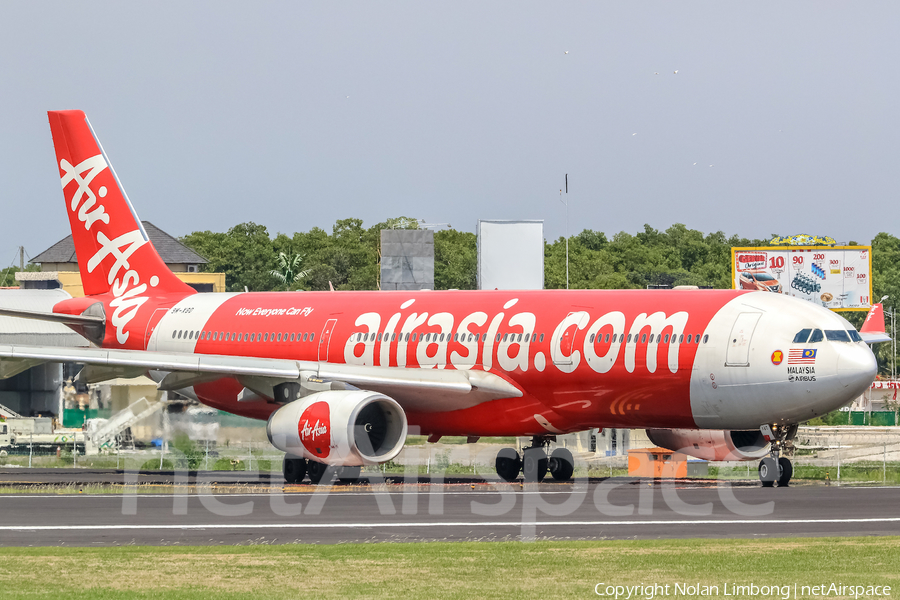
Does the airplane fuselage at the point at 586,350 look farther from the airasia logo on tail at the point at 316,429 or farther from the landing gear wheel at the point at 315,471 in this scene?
the airasia logo on tail at the point at 316,429

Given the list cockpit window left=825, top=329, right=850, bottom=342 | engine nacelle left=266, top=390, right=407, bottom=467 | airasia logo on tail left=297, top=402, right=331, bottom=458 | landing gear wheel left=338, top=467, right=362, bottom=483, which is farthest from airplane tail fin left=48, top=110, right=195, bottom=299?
cockpit window left=825, top=329, right=850, bottom=342

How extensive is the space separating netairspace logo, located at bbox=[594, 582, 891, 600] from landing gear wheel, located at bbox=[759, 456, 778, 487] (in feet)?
47.4

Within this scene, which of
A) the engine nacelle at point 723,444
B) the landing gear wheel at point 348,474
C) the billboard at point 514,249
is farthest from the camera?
the billboard at point 514,249

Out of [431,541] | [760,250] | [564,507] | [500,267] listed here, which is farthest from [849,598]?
[760,250]

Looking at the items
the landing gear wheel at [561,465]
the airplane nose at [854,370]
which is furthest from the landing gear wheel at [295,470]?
the airplane nose at [854,370]

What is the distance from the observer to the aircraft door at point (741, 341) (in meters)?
26.8

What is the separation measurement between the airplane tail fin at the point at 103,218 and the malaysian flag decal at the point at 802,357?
1875cm

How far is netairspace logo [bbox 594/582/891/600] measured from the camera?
42.5 ft

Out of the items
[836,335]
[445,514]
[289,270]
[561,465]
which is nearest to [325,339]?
[561,465]

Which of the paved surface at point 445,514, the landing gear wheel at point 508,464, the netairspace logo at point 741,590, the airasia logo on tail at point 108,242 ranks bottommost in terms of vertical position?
the landing gear wheel at point 508,464

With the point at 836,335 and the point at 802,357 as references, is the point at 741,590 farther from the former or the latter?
the point at 836,335

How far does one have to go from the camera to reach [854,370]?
26.0 meters

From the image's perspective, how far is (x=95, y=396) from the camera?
52438 millimetres

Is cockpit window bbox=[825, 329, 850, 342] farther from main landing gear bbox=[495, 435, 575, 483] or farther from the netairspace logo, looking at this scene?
the netairspace logo
